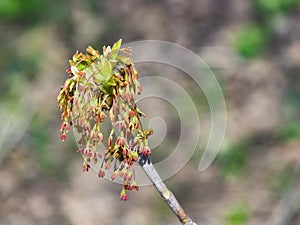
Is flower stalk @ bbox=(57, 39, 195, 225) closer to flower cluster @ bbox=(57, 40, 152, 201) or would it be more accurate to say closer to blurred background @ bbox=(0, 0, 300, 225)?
flower cluster @ bbox=(57, 40, 152, 201)

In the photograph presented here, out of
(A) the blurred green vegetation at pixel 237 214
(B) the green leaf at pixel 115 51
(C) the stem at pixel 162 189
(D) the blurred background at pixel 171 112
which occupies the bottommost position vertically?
(C) the stem at pixel 162 189

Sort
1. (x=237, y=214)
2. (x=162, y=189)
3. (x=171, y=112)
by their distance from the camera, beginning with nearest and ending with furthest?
1. (x=162, y=189)
2. (x=237, y=214)
3. (x=171, y=112)

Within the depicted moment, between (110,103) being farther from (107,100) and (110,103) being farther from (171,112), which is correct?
(171,112)

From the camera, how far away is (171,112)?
4.21m

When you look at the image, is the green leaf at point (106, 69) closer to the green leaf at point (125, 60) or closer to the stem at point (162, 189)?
the green leaf at point (125, 60)

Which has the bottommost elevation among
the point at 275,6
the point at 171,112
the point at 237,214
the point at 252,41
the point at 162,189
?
the point at 162,189

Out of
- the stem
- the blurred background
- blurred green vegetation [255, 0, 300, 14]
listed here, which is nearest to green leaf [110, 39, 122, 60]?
the stem

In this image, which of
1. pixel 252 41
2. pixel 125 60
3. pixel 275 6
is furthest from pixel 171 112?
pixel 125 60

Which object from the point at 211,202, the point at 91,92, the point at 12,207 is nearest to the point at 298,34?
the point at 211,202

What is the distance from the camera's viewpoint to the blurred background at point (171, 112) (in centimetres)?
384

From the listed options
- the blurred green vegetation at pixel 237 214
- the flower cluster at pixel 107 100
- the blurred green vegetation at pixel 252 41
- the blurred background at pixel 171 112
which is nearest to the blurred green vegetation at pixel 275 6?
the blurred background at pixel 171 112

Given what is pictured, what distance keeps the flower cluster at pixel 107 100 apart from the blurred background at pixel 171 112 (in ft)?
8.29

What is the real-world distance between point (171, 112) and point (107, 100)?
3.05 metres

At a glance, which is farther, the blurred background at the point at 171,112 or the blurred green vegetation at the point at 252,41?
the blurred green vegetation at the point at 252,41
